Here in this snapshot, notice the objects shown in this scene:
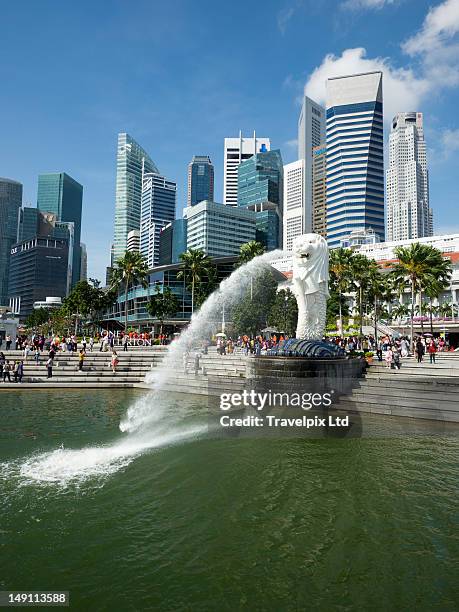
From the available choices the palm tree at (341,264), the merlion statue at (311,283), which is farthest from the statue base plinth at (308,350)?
the palm tree at (341,264)

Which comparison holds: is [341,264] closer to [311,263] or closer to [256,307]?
[256,307]

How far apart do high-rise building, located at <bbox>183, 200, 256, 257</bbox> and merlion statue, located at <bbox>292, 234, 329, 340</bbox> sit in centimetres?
14450

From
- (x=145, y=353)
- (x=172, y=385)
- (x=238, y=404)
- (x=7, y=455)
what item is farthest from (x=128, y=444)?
(x=145, y=353)

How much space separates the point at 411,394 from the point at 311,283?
8.67 m

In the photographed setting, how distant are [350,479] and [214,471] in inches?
148

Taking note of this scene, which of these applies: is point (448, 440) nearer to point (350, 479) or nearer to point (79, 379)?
point (350, 479)

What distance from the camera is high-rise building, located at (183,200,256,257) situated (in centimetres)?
17225

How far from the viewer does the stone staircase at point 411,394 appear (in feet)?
59.7

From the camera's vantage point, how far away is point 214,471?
1165 cm

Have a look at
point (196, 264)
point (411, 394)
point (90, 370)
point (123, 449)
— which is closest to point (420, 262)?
point (411, 394)

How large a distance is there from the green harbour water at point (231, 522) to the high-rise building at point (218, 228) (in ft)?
516

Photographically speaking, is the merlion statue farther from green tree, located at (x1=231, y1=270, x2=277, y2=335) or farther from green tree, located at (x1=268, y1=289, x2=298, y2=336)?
green tree, located at (x1=231, y1=270, x2=277, y2=335)

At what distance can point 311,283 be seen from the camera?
81.7 feet

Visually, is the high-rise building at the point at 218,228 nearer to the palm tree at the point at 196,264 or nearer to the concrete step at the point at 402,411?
the palm tree at the point at 196,264
